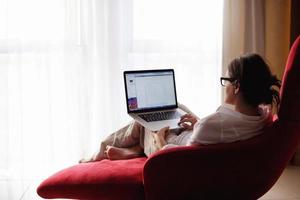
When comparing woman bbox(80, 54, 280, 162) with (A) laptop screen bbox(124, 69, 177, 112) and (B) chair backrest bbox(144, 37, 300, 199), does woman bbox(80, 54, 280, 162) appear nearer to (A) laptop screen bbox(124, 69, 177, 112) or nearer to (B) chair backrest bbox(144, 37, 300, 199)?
(B) chair backrest bbox(144, 37, 300, 199)

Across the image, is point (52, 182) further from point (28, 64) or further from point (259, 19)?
point (259, 19)

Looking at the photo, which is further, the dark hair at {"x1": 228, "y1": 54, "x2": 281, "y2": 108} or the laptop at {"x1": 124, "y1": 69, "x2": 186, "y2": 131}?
the laptop at {"x1": 124, "y1": 69, "x2": 186, "y2": 131}

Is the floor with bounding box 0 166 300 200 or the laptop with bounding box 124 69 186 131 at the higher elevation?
the laptop with bounding box 124 69 186 131

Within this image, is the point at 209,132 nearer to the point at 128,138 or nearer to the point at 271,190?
the point at 128,138

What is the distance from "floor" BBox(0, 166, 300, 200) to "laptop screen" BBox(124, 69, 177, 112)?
852mm

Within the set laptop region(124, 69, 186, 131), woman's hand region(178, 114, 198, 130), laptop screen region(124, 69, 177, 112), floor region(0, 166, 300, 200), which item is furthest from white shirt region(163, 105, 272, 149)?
floor region(0, 166, 300, 200)

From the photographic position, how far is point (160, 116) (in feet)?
7.22

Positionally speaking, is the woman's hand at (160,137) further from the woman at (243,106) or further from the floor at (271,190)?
the floor at (271,190)

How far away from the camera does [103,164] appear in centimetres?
187

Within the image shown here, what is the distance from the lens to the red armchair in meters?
1.47

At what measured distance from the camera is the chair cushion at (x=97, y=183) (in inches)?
63.8

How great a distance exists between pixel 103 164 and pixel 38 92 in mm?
1166

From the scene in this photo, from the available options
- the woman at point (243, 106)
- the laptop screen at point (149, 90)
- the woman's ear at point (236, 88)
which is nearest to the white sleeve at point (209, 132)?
the woman at point (243, 106)

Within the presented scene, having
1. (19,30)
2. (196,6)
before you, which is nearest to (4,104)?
(19,30)
